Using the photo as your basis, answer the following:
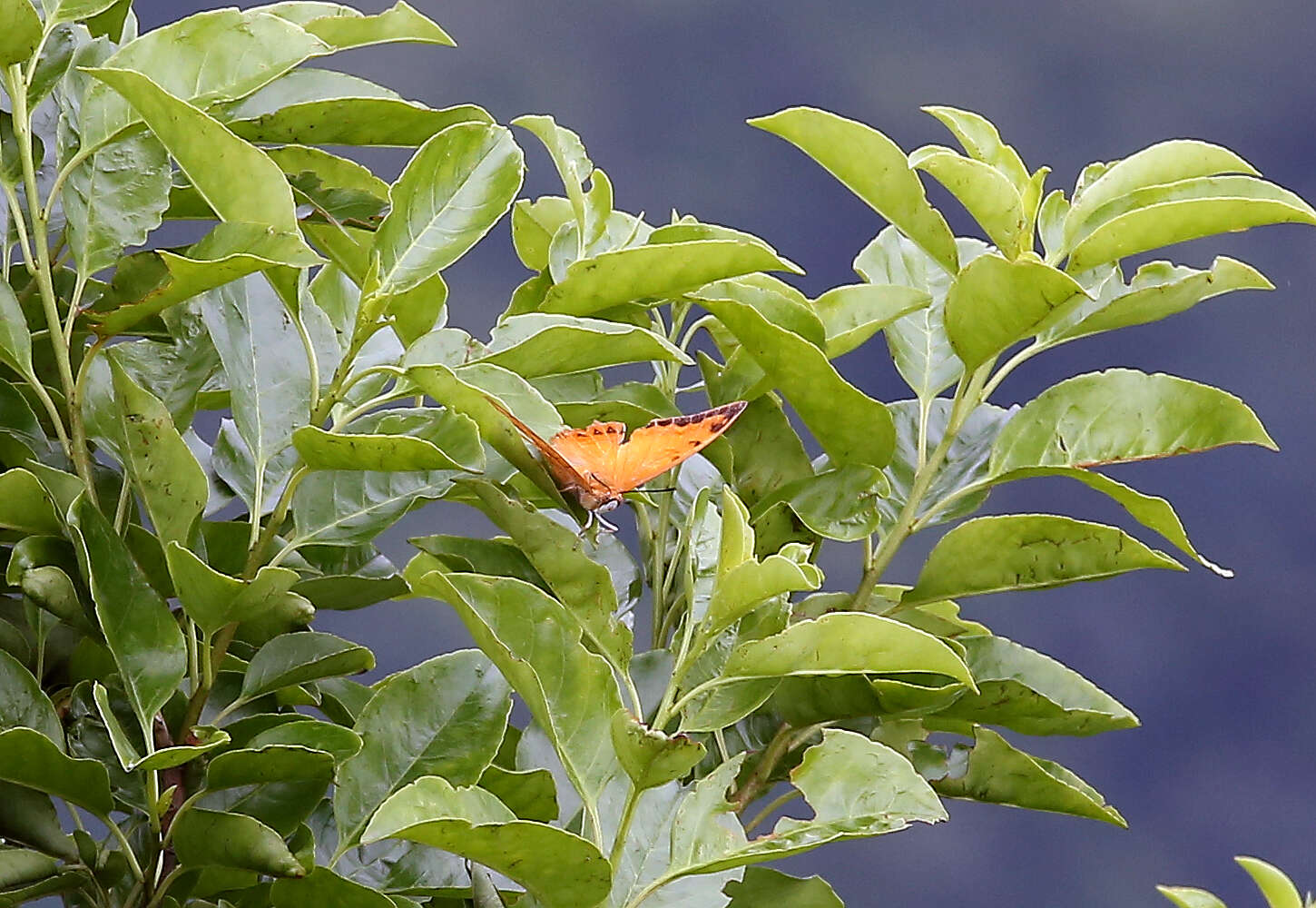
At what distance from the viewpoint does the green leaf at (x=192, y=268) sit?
63 centimetres

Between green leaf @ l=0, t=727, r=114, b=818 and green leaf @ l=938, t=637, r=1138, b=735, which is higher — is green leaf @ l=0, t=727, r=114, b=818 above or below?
below

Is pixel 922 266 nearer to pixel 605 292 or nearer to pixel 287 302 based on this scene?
pixel 605 292

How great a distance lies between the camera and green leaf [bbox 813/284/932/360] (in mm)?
800

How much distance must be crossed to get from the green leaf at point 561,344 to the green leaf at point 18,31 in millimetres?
235

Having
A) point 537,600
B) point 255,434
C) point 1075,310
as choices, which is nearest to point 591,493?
point 537,600

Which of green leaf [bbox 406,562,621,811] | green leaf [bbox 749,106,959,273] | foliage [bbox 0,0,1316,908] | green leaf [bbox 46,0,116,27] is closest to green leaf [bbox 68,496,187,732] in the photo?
foliage [bbox 0,0,1316,908]

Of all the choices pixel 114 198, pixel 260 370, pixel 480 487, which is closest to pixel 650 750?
pixel 480 487

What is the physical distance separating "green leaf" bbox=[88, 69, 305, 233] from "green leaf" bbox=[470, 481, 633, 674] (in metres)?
0.16

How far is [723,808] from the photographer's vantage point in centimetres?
65

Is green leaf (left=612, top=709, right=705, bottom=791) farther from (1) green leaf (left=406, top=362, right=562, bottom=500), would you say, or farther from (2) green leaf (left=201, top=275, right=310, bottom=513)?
(2) green leaf (left=201, top=275, right=310, bottom=513)

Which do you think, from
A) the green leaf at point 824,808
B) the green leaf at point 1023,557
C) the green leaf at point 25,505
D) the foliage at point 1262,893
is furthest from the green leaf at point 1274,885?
the green leaf at point 25,505

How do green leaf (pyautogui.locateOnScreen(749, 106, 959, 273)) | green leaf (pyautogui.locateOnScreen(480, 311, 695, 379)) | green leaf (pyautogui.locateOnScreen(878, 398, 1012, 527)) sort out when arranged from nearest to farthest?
1. green leaf (pyautogui.locateOnScreen(480, 311, 695, 379))
2. green leaf (pyautogui.locateOnScreen(749, 106, 959, 273))
3. green leaf (pyautogui.locateOnScreen(878, 398, 1012, 527))

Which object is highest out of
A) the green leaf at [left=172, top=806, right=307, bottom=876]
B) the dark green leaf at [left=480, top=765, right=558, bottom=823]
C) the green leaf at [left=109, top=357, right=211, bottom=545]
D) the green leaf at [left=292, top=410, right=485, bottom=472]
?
the green leaf at [left=292, top=410, right=485, bottom=472]

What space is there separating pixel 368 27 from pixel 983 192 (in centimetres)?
33
